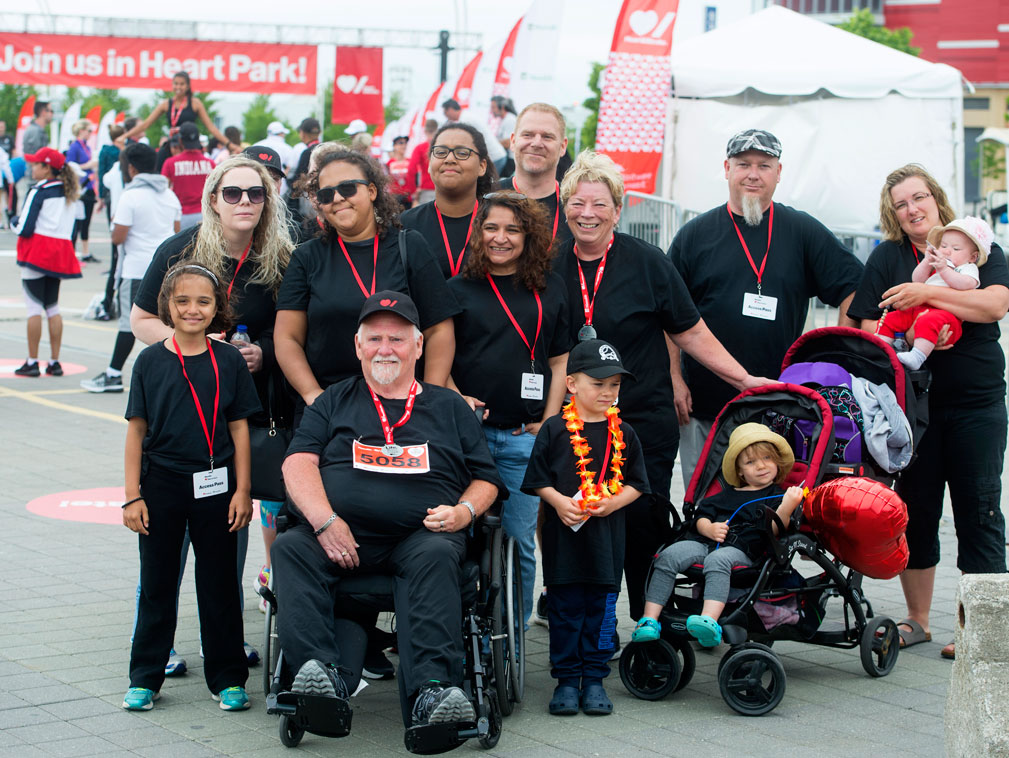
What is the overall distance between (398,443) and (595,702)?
120 centimetres

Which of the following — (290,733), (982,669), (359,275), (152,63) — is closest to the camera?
(982,669)

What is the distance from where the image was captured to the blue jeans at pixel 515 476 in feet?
17.0

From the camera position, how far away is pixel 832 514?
Result: 490cm

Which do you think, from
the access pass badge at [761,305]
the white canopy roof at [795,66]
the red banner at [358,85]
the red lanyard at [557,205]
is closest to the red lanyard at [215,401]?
the red lanyard at [557,205]

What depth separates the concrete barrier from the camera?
357 centimetres

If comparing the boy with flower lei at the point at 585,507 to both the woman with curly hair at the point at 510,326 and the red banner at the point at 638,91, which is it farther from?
the red banner at the point at 638,91

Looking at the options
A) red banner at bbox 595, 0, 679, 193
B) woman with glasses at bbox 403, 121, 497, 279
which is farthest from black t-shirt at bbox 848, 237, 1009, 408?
red banner at bbox 595, 0, 679, 193

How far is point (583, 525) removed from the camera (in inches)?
191

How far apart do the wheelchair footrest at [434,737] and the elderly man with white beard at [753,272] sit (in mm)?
2207

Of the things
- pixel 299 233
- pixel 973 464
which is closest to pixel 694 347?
pixel 973 464

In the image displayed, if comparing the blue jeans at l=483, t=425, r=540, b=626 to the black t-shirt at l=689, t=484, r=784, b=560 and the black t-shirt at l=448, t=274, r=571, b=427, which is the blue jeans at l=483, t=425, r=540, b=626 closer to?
the black t-shirt at l=448, t=274, r=571, b=427

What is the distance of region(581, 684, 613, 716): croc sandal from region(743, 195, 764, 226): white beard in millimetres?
2225

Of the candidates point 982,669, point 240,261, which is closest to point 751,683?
point 982,669

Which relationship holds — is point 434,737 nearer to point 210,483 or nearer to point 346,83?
point 210,483
